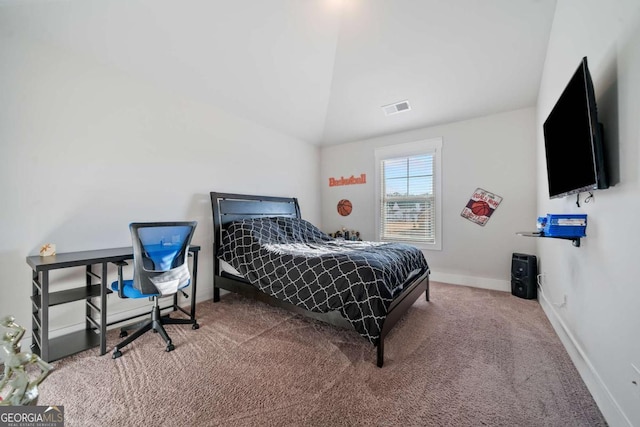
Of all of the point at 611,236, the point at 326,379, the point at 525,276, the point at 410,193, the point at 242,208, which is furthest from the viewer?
the point at 410,193

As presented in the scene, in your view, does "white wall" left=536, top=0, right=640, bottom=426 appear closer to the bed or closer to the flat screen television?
the flat screen television

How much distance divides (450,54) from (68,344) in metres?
4.48

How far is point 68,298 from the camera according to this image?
6.36 feet

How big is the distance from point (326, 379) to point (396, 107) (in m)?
3.40

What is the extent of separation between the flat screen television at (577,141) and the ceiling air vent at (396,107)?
1.77 m

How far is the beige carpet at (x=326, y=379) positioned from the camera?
138 cm

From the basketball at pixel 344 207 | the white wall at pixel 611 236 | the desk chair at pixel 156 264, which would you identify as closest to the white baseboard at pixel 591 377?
the white wall at pixel 611 236

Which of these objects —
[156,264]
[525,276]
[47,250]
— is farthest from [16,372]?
[525,276]

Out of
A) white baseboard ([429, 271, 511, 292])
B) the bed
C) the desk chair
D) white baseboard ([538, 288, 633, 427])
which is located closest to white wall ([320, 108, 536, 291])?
white baseboard ([429, 271, 511, 292])

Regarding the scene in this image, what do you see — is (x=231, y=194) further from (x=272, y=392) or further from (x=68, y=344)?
(x=272, y=392)

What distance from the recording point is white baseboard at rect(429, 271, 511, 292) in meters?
3.45

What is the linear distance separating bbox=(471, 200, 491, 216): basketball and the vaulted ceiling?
49.4 inches

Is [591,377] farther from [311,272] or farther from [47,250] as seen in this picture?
[47,250]

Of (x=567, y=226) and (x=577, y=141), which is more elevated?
(x=577, y=141)
